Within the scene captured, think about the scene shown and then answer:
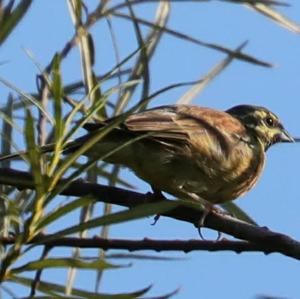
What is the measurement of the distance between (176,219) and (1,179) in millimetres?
774

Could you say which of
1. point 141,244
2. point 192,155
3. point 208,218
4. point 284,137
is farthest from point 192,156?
point 141,244

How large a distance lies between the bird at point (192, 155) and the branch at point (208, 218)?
106cm

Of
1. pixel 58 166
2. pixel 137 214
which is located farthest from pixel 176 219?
pixel 137 214

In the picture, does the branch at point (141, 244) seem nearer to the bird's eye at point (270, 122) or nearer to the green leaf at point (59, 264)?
the green leaf at point (59, 264)

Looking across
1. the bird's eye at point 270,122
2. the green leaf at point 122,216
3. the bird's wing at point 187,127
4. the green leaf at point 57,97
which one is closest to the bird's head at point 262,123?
the bird's eye at point 270,122

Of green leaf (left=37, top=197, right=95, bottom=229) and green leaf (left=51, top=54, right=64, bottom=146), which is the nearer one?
green leaf (left=37, top=197, right=95, bottom=229)

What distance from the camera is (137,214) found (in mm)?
1687

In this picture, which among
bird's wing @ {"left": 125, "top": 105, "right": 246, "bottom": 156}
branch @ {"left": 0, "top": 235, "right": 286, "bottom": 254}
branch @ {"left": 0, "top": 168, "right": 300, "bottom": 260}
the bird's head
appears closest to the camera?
branch @ {"left": 0, "top": 235, "right": 286, "bottom": 254}

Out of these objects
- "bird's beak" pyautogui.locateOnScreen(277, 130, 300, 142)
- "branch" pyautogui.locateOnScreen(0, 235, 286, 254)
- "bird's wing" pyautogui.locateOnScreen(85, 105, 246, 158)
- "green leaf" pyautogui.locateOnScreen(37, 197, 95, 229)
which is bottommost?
"bird's beak" pyautogui.locateOnScreen(277, 130, 300, 142)

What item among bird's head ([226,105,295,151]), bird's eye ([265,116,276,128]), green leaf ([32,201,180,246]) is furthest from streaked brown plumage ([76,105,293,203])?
green leaf ([32,201,180,246])

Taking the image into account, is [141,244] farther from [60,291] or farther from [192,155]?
[192,155]

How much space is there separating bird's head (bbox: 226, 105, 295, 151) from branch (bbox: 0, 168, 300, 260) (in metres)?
2.80

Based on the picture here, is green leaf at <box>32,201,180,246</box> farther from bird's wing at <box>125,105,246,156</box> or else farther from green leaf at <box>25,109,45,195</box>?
bird's wing at <box>125,105,246,156</box>

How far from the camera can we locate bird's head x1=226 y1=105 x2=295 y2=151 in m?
5.52
